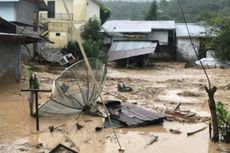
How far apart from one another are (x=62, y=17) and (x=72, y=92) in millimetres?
27223

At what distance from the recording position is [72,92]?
1230 cm

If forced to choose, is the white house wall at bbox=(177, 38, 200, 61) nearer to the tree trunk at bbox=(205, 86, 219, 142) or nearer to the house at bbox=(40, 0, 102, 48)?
the house at bbox=(40, 0, 102, 48)

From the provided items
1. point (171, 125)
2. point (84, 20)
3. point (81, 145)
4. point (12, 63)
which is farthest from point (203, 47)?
point (81, 145)

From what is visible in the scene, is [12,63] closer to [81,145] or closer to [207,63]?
[81,145]

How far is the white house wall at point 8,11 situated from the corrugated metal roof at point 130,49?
8.59 meters

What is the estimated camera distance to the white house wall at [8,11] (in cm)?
2967

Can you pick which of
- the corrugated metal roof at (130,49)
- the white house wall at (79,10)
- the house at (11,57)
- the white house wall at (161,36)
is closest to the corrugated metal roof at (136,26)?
the white house wall at (161,36)

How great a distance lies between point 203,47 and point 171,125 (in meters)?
28.1

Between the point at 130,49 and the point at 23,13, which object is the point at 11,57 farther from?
the point at 130,49

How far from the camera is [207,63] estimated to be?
1344 inches

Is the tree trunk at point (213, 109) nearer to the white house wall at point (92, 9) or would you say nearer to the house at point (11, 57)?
the house at point (11, 57)

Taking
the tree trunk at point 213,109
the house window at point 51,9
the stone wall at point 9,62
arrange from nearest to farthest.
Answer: the tree trunk at point 213,109, the stone wall at point 9,62, the house window at point 51,9

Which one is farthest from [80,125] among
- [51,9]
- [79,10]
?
[51,9]

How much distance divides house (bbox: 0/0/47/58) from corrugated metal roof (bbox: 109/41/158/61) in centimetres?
641
